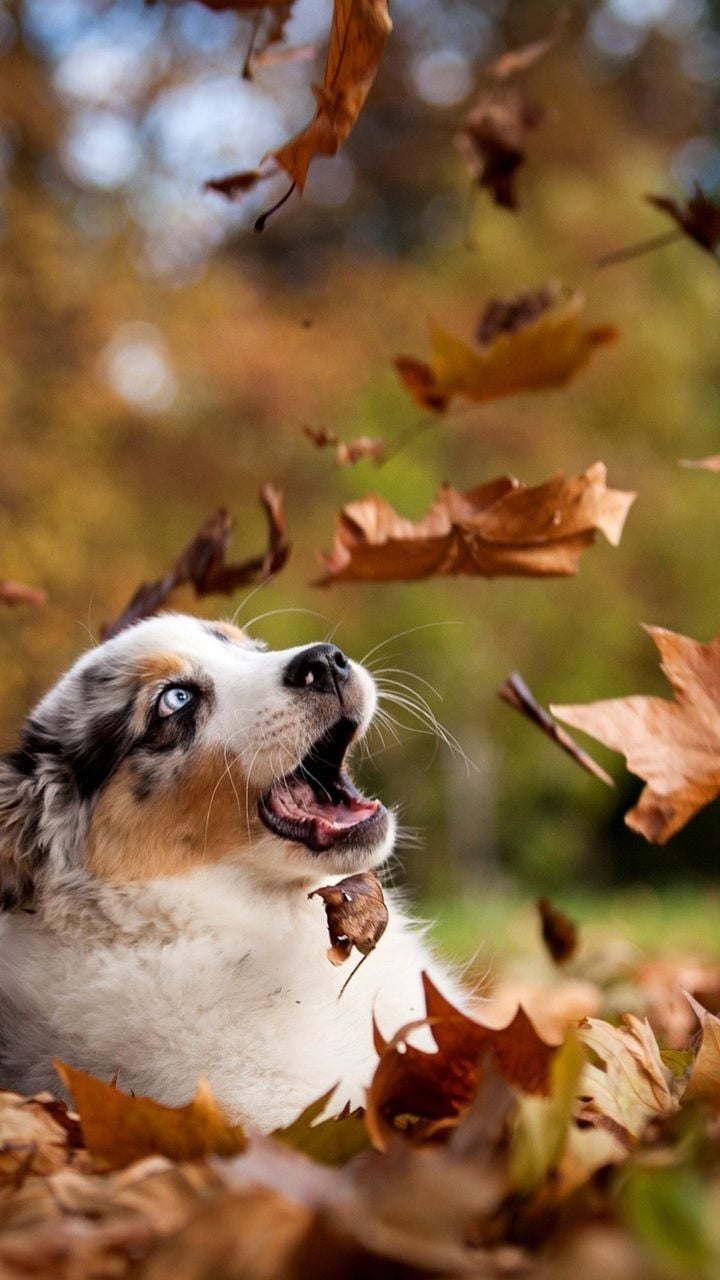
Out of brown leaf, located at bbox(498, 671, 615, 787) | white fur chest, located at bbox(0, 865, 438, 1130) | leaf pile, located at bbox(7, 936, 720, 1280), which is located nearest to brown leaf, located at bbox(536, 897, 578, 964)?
white fur chest, located at bbox(0, 865, 438, 1130)

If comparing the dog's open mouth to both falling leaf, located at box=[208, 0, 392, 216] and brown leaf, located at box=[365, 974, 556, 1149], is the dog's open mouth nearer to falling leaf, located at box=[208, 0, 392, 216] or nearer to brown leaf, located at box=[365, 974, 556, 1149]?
brown leaf, located at box=[365, 974, 556, 1149]

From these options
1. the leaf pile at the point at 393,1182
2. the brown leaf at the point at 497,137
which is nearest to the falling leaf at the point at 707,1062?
the leaf pile at the point at 393,1182

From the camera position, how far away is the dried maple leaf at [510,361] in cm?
253

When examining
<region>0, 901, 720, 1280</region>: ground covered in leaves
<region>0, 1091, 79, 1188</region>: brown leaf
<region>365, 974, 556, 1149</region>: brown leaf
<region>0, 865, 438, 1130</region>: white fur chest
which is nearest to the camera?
<region>0, 901, 720, 1280</region>: ground covered in leaves

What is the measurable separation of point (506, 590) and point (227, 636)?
1137 cm

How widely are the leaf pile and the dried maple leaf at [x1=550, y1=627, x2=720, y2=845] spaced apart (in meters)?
0.39

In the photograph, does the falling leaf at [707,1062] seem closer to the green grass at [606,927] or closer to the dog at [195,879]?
the dog at [195,879]

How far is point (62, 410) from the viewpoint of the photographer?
9125 millimetres

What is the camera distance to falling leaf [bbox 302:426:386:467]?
276cm

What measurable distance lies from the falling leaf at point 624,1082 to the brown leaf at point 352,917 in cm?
44

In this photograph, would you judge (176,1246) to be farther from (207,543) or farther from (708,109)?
(708,109)

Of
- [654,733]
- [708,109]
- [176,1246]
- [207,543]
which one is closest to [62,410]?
[207,543]

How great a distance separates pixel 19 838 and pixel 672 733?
4.75 feet

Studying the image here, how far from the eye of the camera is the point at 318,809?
2.55 m
